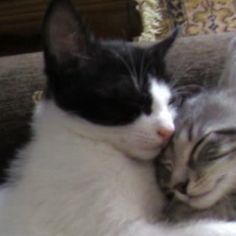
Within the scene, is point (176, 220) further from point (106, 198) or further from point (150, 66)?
point (150, 66)

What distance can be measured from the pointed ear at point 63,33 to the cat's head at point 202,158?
0.89ft

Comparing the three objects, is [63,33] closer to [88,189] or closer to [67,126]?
[67,126]

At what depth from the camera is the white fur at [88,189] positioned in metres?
1.03

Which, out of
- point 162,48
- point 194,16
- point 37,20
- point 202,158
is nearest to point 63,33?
point 162,48

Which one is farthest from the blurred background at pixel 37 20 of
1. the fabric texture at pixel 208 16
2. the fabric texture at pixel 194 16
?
the fabric texture at pixel 208 16

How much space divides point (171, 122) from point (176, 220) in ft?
0.66

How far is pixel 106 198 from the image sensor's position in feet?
3.45

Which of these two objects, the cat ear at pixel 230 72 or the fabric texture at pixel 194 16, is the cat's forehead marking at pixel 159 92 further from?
the fabric texture at pixel 194 16

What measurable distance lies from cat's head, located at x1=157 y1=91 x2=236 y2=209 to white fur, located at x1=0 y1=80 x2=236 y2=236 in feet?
0.15

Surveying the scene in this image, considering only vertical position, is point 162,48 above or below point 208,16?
above

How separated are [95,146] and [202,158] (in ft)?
0.77

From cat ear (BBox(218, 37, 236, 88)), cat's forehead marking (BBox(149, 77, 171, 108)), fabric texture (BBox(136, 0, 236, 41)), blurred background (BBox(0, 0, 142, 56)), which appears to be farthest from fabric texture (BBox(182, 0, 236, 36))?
cat's forehead marking (BBox(149, 77, 171, 108))

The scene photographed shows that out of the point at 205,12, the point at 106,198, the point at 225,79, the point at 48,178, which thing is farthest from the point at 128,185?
the point at 205,12

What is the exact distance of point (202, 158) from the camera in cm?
102
